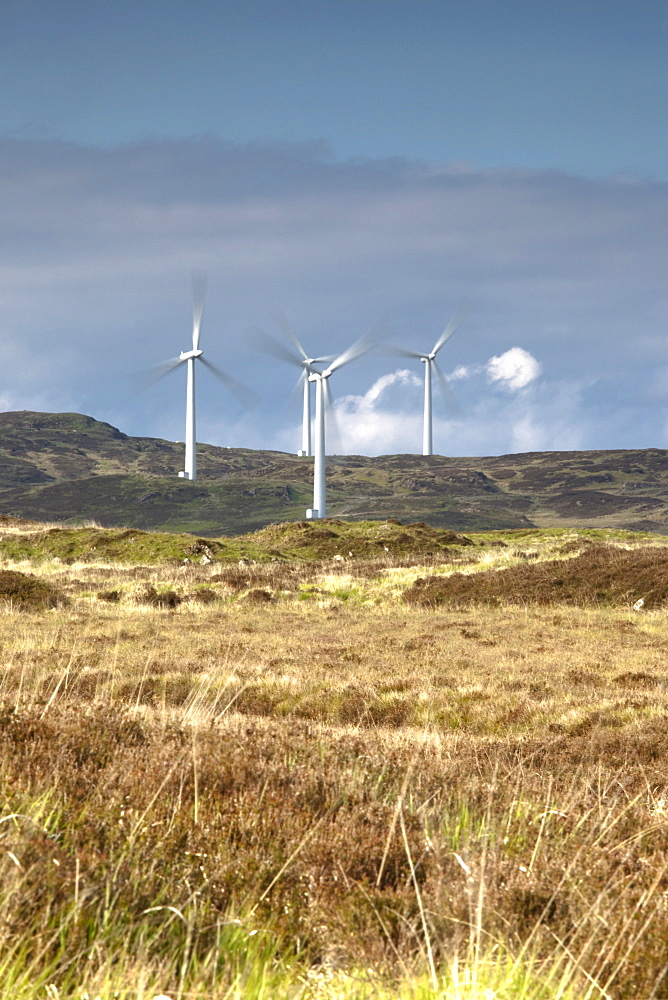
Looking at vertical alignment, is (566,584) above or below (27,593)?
above

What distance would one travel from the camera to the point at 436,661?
58.8 feet

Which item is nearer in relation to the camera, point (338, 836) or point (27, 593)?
point (338, 836)

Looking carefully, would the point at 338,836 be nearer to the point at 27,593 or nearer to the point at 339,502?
the point at 27,593

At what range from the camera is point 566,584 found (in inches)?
1228

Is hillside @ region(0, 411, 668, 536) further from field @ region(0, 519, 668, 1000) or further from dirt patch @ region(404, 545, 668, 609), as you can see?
field @ region(0, 519, 668, 1000)

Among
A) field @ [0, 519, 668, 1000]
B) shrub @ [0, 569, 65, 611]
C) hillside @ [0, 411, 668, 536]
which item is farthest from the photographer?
hillside @ [0, 411, 668, 536]

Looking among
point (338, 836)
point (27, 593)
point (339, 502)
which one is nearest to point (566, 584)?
point (27, 593)

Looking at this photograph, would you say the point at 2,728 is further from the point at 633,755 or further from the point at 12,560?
the point at 12,560

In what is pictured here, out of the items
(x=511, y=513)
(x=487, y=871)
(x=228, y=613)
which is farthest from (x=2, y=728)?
(x=511, y=513)

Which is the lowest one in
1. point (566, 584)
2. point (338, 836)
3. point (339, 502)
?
point (338, 836)

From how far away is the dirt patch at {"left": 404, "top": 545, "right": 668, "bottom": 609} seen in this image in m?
29.3

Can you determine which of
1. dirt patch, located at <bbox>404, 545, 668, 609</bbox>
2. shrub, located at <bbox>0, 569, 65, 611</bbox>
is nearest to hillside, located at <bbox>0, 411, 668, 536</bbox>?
shrub, located at <bbox>0, 569, 65, 611</bbox>

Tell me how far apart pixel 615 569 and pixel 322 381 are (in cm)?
5595

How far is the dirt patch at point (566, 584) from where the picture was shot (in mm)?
→ 29312
